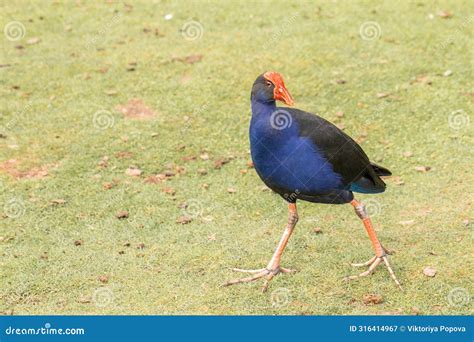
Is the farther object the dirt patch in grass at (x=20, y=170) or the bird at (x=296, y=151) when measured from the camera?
the dirt patch in grass at (x=20, y=170)

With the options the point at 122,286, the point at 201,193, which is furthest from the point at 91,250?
the point at 201,193

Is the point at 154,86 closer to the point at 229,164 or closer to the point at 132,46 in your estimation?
the point at 132,46

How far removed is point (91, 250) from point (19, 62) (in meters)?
5.76
